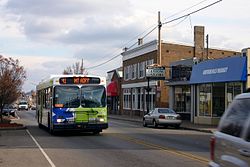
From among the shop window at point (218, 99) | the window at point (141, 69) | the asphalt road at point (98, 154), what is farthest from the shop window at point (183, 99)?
the asphalt road at point (98, 154)

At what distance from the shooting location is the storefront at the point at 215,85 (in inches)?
1221

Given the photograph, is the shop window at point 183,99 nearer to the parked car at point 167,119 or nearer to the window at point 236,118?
the parked car at point 167,119

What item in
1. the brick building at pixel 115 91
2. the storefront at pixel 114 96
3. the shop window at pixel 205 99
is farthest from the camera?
the storefront at pixel 114 96

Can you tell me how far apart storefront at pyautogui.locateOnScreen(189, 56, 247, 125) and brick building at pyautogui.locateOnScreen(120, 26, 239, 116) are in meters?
8.52

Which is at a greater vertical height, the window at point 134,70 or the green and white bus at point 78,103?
the window at point 134,70

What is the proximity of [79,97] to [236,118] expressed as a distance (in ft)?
56.6

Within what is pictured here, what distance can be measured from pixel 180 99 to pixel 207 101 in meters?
7.41

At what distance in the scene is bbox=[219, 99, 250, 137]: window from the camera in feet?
Answer: 20.1

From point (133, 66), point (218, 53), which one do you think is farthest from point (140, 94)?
point (218, 53)

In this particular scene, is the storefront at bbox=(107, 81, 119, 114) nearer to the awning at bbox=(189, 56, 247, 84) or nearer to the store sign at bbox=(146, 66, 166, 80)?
the store sign at bbox=(146, 66, 166, 80)

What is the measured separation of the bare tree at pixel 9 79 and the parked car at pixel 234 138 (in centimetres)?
2941

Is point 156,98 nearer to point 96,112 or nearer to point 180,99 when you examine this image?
point 180,99

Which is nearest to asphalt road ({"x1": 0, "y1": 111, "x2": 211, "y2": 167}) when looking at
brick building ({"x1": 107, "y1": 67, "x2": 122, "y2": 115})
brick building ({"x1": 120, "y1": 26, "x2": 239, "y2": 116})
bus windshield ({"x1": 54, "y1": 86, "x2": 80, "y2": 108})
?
bus windshield ({"x1": 54, "y1": 86, "x2": 80, "y2": 108})

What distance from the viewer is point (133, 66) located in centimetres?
5962
